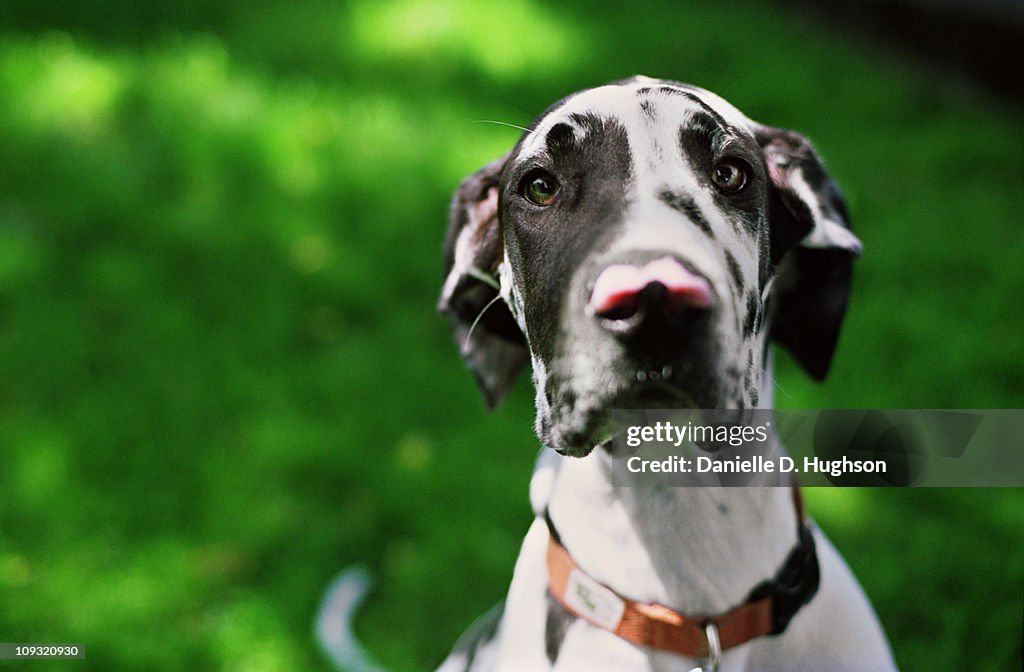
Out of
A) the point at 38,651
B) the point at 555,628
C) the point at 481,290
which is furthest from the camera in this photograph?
the point at 38,651

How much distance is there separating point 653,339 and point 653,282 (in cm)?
10

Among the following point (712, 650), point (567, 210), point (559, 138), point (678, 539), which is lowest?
point (712, 650)

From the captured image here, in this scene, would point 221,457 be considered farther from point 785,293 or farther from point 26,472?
point 785,293

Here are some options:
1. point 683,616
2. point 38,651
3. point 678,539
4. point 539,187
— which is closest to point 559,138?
point 539,187

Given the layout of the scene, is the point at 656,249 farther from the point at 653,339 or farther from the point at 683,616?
the point at 683,616

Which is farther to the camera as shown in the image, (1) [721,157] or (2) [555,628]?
(2) [555,628]

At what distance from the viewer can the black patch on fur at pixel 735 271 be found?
1.58m

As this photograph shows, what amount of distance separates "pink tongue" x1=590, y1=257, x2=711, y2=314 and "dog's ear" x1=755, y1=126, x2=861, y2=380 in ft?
1.58

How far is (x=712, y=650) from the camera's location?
5.98 feet

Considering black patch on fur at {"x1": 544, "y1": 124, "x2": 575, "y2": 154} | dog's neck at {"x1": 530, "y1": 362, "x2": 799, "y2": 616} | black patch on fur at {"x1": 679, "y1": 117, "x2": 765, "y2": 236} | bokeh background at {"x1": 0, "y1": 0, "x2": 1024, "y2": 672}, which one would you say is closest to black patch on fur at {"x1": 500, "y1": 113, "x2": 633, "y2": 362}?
black patch on fur at {"x1": 544, "y1": 124, "x2": 575, "y2": 154}

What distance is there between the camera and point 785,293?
6.68 ft

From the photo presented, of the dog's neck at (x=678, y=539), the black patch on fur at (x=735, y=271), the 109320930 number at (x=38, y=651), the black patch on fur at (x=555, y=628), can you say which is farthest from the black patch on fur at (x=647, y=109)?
the 109320930 number at (x=38, y=651)

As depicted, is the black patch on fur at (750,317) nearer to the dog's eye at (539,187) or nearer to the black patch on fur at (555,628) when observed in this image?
the dog's eye at (539,187)

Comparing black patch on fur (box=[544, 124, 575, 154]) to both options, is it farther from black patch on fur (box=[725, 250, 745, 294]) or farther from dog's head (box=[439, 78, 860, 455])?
black patch on fur (box=[725, 250, 745, 294])
